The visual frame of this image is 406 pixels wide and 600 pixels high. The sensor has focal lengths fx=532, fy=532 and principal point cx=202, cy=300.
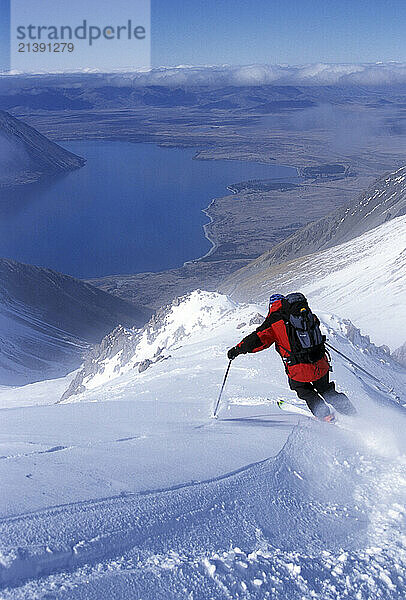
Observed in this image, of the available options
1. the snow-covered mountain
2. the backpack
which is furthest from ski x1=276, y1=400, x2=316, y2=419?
the snow-covered mountain

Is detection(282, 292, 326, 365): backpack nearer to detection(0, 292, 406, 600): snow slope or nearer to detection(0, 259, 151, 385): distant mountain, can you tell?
detection(0, 292, 406, 600): snow slope

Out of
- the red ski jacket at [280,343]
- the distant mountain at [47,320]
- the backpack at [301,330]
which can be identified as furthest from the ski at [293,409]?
the distant mountain at [47,320]

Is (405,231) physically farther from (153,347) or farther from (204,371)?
(204,371)

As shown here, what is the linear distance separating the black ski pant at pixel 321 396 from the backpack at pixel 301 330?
0.36 m

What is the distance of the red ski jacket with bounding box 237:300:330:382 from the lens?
6.84m

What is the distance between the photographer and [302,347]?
22.2 ft

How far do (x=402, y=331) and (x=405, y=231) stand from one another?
41283mm

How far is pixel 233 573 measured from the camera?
2.96 meters

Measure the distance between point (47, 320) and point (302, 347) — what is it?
250 ft

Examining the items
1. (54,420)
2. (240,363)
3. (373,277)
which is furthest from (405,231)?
(54,420)

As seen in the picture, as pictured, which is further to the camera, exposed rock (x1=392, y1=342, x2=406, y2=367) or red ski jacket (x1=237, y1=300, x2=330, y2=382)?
exposed rock (x1=392, y1=342, x2=406, y2=367)

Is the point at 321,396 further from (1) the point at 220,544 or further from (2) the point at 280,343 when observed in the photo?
(1) the point at 220,544

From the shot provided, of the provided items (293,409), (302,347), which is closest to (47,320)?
(293,409)

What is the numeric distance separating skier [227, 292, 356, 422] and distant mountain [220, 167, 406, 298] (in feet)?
270
